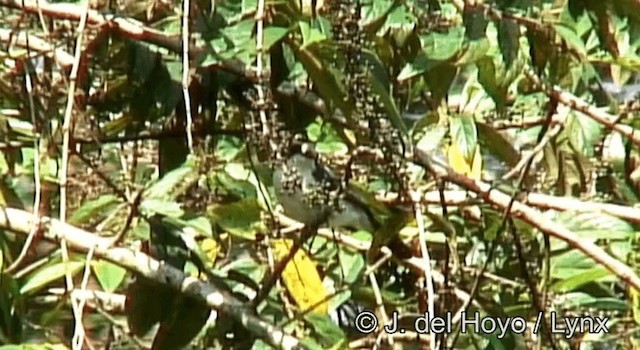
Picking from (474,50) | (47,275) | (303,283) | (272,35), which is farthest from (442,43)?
(47,275)

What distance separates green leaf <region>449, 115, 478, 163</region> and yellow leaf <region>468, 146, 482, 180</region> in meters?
0.05

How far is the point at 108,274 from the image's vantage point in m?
0.90

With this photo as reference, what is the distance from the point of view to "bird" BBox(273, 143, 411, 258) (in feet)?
3.05

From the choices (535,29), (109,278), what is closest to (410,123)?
(535,29)

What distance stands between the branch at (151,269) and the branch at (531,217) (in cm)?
19

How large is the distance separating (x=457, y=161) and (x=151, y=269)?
0.32 m

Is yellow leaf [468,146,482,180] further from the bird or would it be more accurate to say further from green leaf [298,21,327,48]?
green leaf [298,21,327,48]

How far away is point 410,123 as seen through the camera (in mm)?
1112

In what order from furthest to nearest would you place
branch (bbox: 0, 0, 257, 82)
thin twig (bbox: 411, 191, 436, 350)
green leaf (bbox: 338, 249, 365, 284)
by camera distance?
1. green leaf (bbox: 338, 249, 365, 284)
2. branch (bbox: 0, 0, 257, 82)
3. thin twig (bbox: 411, 191, 436, 350)

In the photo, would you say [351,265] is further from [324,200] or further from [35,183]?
[35,183]

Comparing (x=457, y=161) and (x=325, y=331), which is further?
(x=457, y=161)

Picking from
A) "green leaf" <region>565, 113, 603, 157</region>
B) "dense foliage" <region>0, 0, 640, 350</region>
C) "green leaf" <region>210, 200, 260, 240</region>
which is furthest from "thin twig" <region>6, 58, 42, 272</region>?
"green leaf" <region>565, 113, 603, 157</region>

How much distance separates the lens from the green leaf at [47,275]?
0.89 m

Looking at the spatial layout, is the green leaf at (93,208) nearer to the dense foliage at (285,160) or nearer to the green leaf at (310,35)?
the dense foliage at (285,160)
